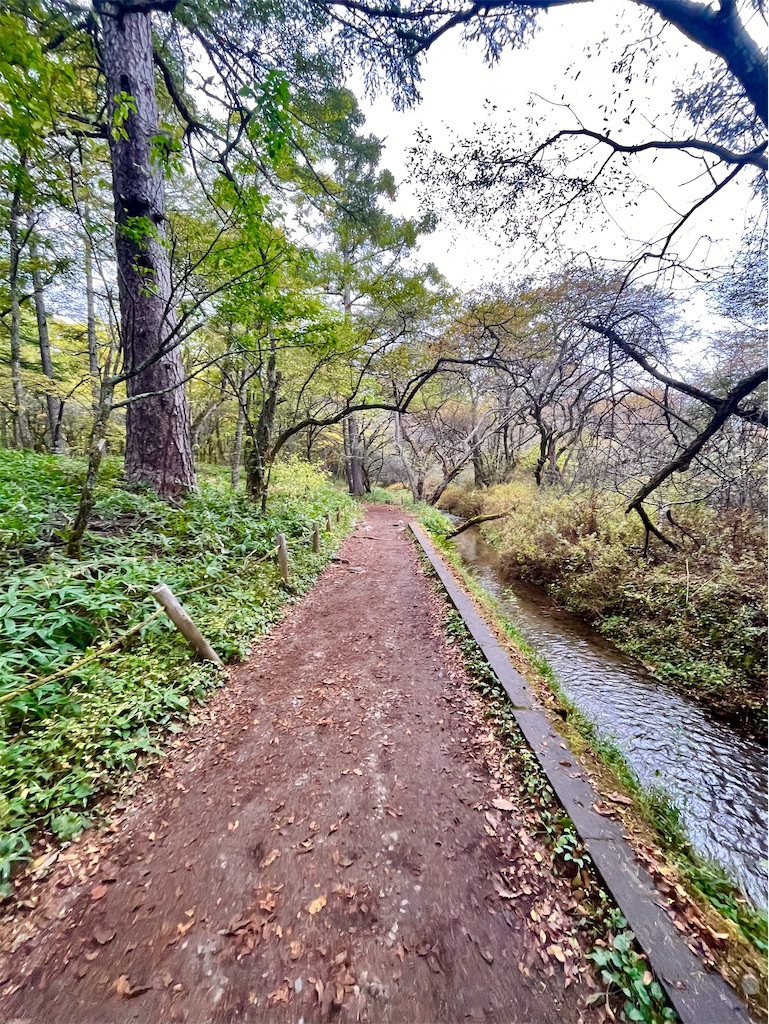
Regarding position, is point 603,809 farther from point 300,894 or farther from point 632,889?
point 300,894

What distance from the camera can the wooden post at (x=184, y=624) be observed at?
3.09 meters

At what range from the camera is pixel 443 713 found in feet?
10.1

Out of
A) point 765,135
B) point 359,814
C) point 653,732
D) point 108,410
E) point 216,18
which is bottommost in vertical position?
point 653,732

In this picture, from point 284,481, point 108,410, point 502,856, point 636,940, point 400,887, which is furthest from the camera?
point 284,481

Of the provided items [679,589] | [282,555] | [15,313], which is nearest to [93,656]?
[282,555]

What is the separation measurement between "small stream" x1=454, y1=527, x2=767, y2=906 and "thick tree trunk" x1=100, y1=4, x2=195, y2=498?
20.2ft

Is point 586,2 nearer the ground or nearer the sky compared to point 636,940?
nearer the sky

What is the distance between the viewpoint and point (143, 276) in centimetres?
473

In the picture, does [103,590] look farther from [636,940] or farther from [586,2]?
[586,2]

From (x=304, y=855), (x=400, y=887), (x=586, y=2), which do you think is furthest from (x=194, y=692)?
(x=586, y=2)

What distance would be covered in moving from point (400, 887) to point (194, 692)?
2151 millimetres

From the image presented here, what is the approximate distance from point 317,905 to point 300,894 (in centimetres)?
10

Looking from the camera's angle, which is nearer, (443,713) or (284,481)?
(443,713)

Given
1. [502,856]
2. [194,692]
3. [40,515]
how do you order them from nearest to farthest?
[502,856]
[194,692]
[40,515]
